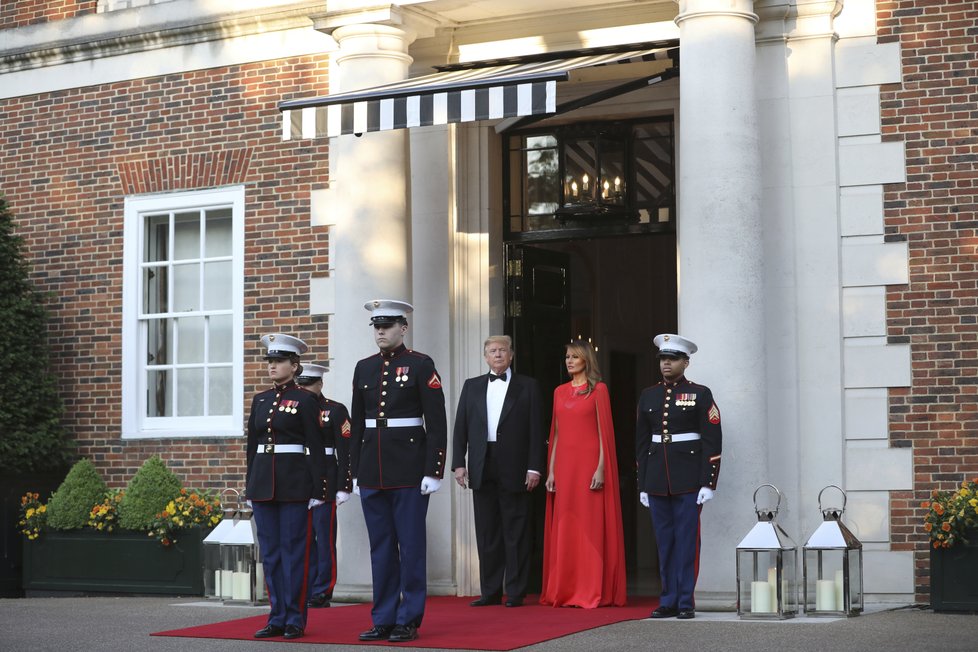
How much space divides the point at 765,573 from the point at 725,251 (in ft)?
7.05

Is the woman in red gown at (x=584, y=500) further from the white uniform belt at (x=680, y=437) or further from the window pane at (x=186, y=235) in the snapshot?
the window pane at (x=186, y=235)

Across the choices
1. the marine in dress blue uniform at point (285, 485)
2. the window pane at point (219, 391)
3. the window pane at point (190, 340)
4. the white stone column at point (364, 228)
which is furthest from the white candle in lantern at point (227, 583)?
the window pane at point (190, 340)

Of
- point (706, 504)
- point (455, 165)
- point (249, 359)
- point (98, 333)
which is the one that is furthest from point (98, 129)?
point (706, 504)

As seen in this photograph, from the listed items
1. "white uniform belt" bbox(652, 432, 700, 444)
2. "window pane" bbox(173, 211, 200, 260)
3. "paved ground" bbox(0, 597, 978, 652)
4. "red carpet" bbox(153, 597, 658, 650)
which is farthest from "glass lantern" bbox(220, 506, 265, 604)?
"window pane" bbox(173, 211, 200, 260)

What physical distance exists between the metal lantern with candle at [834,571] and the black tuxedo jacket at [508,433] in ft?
6.55

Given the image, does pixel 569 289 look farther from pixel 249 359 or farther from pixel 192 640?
pixel 192 640

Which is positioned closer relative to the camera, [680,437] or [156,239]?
[680,437]

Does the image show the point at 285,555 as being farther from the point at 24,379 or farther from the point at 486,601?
the point at 24,379

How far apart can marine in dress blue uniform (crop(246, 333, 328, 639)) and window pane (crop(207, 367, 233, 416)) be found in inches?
158

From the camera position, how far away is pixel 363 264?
36.2 feet

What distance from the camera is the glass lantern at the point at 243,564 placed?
10484mm

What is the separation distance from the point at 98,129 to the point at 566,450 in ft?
18.6

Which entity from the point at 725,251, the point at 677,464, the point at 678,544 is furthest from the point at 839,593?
the point at 725,251

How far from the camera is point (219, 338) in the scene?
502 inches
